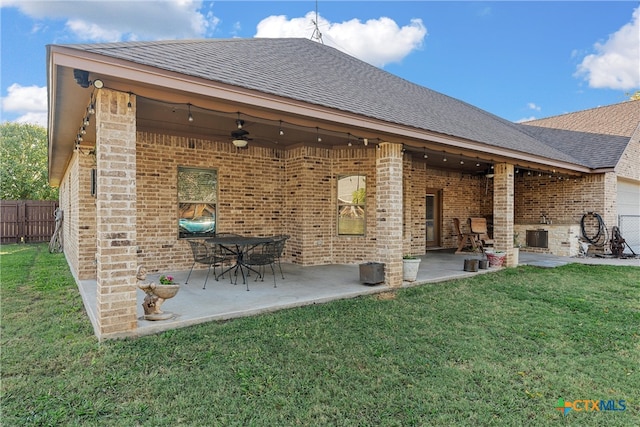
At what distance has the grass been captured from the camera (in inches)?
99.3

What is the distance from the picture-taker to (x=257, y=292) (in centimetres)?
558

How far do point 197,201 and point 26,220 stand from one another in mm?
13960

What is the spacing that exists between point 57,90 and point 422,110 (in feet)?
22.0

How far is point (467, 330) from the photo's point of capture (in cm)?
427

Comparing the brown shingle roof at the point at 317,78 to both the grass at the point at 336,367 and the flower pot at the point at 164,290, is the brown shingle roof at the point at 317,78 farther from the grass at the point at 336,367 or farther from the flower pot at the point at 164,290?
the grass at the point at 336,367

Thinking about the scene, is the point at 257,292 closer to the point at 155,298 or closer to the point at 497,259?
the point at 155,298

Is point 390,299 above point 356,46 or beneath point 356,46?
beneath

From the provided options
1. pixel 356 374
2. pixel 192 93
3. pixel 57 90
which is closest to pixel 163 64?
pixel 192 93

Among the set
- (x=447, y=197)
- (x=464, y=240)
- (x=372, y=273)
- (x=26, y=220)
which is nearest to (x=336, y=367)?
(x=372, y=273)

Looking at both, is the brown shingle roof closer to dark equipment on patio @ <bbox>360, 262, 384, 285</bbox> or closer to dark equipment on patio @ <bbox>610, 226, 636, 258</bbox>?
dark equipment on patio @ <bbox>610, 226, 636, 258</bbox>

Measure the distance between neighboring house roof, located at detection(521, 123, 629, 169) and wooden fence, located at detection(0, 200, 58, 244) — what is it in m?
21.4

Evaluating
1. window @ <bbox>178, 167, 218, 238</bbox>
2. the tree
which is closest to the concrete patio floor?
window @ <bbox>178, 167, 218, 238</bbox>

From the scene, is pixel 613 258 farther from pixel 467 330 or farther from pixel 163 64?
pixel 163 64

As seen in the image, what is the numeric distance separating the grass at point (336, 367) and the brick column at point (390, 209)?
0.99 m
